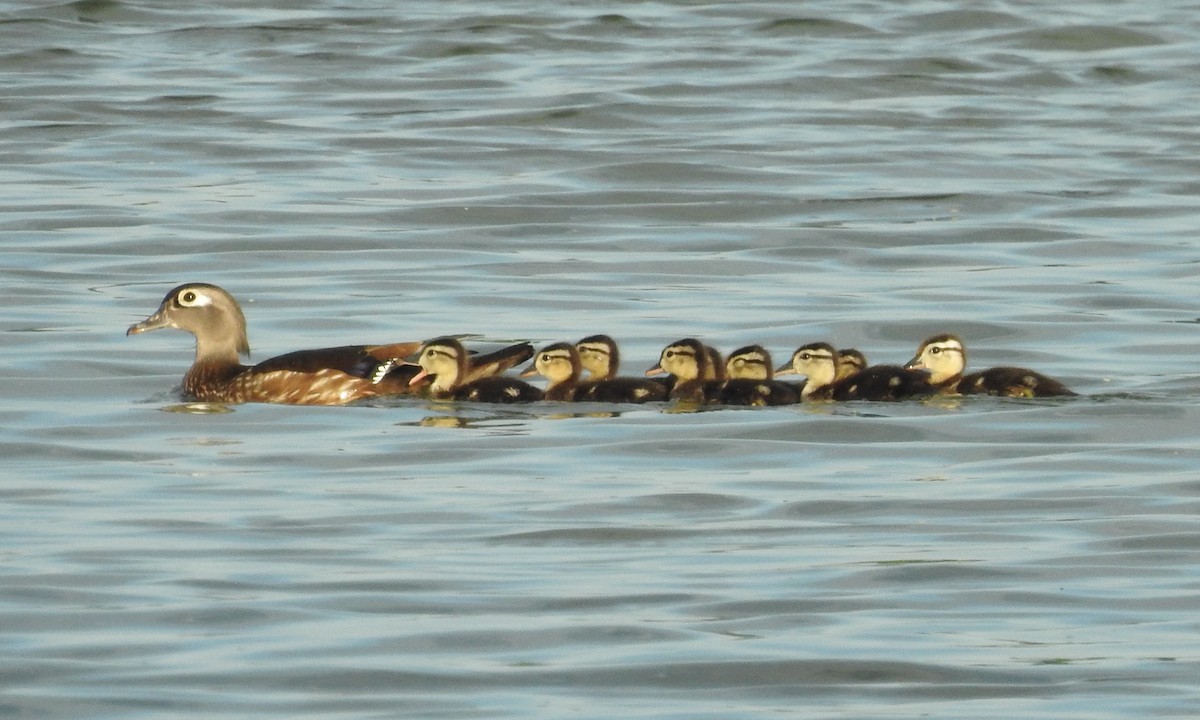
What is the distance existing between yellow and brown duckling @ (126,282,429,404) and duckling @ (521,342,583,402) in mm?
562

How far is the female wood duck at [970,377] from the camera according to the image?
11.5 m

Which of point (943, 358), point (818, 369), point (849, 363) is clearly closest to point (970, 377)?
point (943, 358)

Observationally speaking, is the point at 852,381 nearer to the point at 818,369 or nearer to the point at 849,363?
the point at 818,369

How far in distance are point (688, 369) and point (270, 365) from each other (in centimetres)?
177

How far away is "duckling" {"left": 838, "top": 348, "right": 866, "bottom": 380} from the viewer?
11734mm

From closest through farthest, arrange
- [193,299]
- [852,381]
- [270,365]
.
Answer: [852,381] < [270,365] < [193,299]

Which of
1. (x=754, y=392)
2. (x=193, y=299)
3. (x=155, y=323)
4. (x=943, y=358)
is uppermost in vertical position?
(x=193, y=299)

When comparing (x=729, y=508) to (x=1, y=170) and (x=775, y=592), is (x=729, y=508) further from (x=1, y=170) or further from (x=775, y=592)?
(x=1, y=170)

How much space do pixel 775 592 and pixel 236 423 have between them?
13.3 ft

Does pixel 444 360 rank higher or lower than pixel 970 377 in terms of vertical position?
higher

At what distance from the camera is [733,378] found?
459 inches

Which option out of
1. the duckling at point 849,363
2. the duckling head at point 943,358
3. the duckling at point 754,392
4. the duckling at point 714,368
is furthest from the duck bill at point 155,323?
the duckling head at point 943,358

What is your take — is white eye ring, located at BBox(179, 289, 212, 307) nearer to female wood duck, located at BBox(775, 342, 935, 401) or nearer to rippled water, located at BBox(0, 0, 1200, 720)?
rippled water, located at BBox(0, 0, 1200, 720)

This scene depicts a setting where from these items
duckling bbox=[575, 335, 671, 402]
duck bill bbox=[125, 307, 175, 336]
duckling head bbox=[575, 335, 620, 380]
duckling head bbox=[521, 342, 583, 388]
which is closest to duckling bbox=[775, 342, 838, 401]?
duckling bbox=[575, 335, 671, 402]
